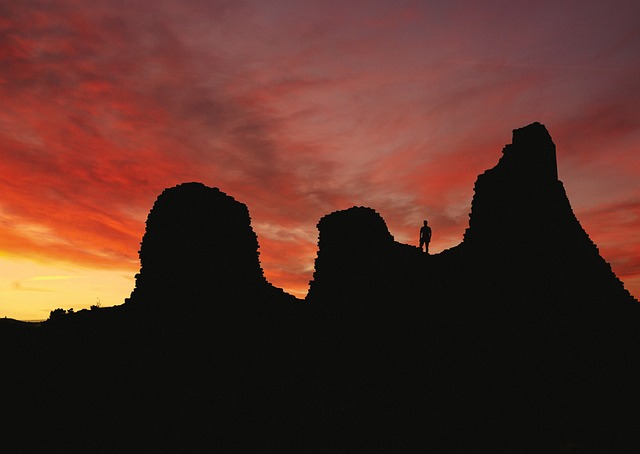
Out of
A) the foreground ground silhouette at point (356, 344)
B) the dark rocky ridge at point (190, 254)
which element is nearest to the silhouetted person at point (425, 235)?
the foreground ground silhouette at point (356, 344)

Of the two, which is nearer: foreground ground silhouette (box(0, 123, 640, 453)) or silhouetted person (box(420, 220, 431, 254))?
foreground ground silhouette (box(0, 123, 640, 453))

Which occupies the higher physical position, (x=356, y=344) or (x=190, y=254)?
(x=190, y=254)

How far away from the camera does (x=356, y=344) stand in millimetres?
45375

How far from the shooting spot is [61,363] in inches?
1613

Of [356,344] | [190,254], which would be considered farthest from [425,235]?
[190,254]

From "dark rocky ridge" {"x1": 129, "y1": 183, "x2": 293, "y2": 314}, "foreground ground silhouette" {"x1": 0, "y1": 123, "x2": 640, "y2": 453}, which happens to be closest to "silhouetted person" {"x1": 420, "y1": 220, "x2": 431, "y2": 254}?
"foreground ground silhouette" {"x1": 0, "y1": 123, "x2": 640, "y2": 453}

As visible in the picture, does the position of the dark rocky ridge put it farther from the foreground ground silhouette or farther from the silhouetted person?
the silhouetted person

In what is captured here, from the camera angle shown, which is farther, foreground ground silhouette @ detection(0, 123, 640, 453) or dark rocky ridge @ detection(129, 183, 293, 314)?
dark rocky ridge @ detection(129, 183, 293, 314)

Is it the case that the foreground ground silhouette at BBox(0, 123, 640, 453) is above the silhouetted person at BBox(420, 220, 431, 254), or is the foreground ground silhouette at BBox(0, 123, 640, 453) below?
below

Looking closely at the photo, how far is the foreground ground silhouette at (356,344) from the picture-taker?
1275 inches

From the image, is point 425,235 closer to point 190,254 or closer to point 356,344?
point 356,344

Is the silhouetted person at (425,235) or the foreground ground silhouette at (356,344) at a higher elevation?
the silhouetted person at (425,235)

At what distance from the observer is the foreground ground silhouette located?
32375 millimetres

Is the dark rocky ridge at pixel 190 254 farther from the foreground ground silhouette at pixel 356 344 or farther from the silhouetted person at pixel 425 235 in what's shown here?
the silhouetted person at pixel 425 235
